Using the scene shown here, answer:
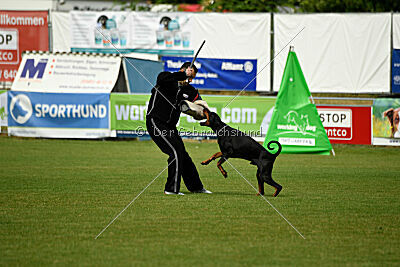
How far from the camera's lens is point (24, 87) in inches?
928

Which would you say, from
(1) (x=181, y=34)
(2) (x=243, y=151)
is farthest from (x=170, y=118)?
(1) (x=181, y=34)

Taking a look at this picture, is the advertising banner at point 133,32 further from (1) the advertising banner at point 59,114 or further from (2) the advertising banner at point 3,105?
(1) the advertising banner at point 59,114

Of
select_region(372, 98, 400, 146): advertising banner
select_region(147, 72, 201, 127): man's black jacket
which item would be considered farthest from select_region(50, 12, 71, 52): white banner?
select_region(147, 72, 201, 127): man's black jacket

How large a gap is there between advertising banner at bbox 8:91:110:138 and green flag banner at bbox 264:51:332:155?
6.40 metres

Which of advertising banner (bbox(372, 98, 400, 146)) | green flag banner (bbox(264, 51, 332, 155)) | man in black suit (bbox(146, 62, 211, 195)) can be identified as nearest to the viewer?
man in black suit (bbox(146, 62, 211, 195))

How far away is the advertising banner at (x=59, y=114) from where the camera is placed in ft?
74.0

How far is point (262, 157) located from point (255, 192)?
1312 mm

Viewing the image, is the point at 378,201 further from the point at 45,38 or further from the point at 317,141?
the point at 45,38

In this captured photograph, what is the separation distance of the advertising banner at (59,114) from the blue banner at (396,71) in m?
11.6

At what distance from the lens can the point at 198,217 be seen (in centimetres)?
948

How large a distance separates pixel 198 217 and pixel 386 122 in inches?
473

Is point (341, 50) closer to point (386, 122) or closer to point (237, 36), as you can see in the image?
point (237, 36)

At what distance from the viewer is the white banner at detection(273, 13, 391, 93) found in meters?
27.6

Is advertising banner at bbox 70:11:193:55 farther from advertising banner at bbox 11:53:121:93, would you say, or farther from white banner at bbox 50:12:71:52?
advertising banner at bbox 11:53:121:93
